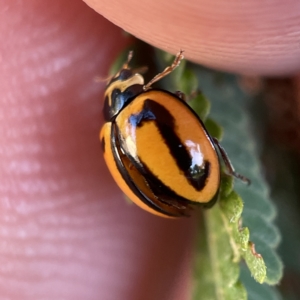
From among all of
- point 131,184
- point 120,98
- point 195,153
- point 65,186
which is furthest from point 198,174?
point 65,186

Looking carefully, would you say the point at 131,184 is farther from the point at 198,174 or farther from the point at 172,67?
the point at 172,67

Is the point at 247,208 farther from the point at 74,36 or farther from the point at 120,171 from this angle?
the point at 74,36

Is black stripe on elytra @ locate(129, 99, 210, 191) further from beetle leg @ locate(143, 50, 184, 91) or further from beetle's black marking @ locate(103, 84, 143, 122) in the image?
beetle's black marking @ locate(103, 84, 143, 122)

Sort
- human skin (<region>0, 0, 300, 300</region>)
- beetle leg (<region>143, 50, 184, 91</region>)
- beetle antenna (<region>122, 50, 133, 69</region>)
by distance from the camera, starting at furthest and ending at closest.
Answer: human skin (<region>0, 0, 300, 300</region>), beetle antenna (<region>122, 50, 133, 69</region>), beetle leg (<region>143, 50, 184, 91</region>)

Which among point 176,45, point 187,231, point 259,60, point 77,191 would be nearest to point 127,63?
point 176,45

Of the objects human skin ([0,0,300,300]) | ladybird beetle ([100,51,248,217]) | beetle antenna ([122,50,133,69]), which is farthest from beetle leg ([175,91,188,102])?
human skin ([0,0,300,300])

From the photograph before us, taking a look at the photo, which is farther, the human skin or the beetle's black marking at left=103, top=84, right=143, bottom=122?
the human skin

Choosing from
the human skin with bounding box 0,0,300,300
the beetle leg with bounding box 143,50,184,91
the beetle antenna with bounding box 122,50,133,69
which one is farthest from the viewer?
the human skin with bounding box 0,0,300,300
